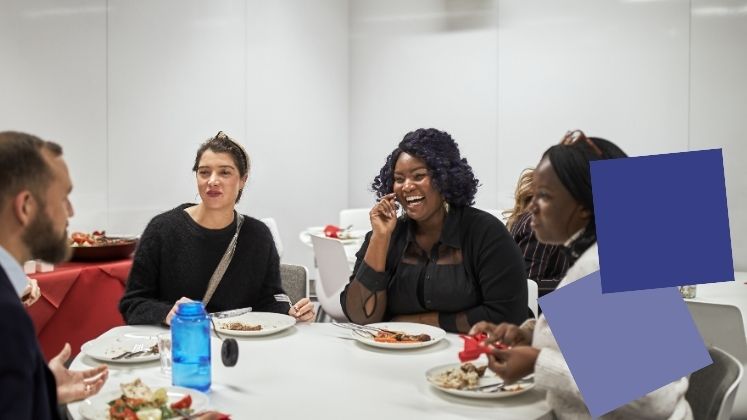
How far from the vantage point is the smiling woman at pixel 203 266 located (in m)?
2.45

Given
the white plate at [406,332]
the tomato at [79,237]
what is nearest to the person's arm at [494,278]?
the white plate at [406,332]

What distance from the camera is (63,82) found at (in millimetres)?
2344

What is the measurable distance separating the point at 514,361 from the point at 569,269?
157mm

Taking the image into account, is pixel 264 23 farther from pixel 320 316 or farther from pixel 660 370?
pixel 660 370

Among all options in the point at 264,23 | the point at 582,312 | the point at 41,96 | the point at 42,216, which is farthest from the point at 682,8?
the point at 264,23

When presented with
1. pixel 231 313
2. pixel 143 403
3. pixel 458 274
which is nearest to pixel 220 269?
pixel 231 313

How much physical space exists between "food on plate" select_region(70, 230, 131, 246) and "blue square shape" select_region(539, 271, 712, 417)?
9.63ft

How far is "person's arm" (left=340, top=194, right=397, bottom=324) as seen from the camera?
5.75 feet

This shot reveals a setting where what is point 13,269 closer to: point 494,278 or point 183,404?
point 183,404

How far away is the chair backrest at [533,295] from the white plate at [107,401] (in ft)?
2.56

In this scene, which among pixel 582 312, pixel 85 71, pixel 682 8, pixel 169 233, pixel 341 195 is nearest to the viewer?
pixel 582 312

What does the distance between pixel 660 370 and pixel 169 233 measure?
6.77ft

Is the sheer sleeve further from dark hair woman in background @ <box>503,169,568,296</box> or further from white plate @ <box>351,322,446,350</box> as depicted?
dark hair woman in background @ <box>503,169,568,296</box>

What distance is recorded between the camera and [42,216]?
3.42ft
